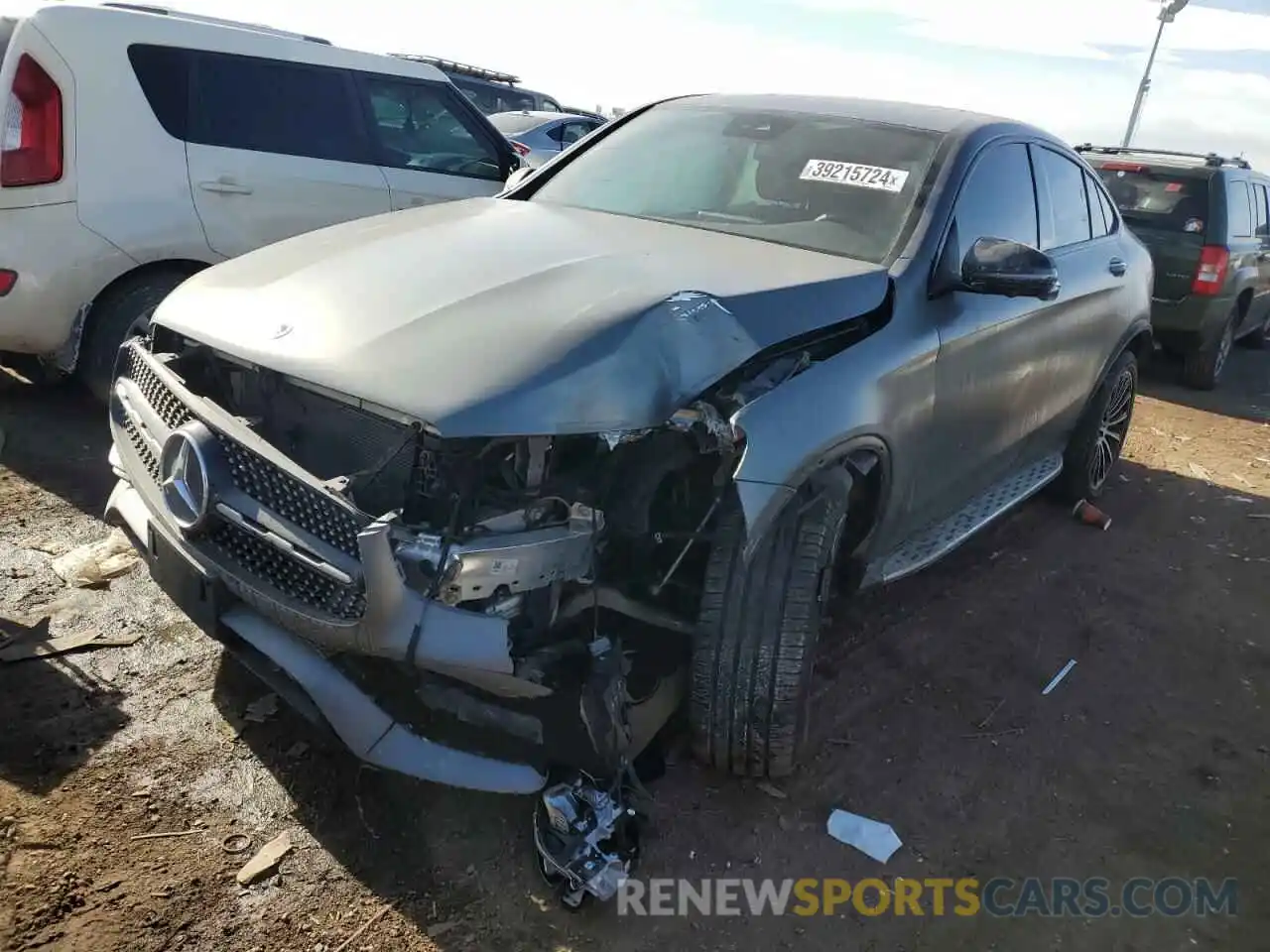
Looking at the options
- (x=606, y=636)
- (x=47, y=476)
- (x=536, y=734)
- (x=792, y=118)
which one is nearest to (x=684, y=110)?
(x=792, y=118)

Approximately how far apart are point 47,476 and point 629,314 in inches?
122

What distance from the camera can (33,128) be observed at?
4.27m

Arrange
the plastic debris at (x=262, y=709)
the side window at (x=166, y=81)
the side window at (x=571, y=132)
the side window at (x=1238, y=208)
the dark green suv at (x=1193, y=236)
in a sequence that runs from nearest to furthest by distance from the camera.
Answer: the plastic debris at (x=262, y=709) < the side window at (x=166, y=81) < the dark green suv at (x=1193, y=236) < the side window at (x=1238, y=208) < the side window at (x=571, y=132)

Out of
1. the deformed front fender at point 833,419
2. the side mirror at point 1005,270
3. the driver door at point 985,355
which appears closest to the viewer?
the deformed front fender at point 833,419

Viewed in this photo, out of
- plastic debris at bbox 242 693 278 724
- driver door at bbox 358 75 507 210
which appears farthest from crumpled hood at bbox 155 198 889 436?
driver door at bbox 358 75 507 210

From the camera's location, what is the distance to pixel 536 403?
84.4 inches

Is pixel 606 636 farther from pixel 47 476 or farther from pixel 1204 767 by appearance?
pixel 47 476

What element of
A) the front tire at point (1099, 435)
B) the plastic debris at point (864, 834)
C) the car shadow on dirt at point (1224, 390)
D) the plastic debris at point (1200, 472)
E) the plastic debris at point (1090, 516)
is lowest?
the car shadow on dirt at point (1224, 390)

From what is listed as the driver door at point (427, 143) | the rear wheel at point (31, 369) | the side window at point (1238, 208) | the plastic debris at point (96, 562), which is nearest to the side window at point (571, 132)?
the driver door at point (427, 143)

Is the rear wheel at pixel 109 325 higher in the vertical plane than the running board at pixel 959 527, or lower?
higher

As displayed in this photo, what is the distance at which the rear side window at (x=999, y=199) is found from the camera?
3.35 meters

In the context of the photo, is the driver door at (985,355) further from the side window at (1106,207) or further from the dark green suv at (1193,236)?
the dark green suv at (1193,236)

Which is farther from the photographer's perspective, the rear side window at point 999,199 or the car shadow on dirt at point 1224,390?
the car shadow on dirt at point 1224,390

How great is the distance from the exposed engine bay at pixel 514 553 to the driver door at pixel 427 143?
10.8 ft
